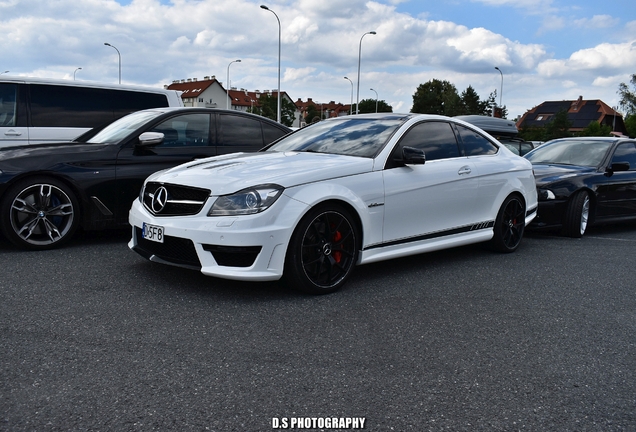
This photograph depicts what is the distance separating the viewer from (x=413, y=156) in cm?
511

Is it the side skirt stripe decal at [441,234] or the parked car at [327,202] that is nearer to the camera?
the parked car at [327,202]

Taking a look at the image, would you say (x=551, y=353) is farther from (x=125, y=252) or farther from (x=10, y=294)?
(x=125, y=252)

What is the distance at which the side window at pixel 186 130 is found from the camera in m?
6.73

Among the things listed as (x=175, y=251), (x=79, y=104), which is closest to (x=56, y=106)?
(x=79, y=104)

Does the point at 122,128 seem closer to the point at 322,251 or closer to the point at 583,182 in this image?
the point at 322,251

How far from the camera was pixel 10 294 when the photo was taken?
4.34 metres

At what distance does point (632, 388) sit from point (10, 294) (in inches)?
155

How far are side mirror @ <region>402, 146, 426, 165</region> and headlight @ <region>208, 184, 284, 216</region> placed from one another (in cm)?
127

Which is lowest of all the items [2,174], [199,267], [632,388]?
[632,388]

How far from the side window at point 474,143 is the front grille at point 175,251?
3.02m

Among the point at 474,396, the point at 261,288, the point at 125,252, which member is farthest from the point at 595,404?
the point at 125,252

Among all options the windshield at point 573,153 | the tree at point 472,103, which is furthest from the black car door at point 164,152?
the tree at point 472,103

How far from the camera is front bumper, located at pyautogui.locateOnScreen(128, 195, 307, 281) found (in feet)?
14.0

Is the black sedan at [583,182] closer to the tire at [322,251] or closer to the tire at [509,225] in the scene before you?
the tire at [509,225]
